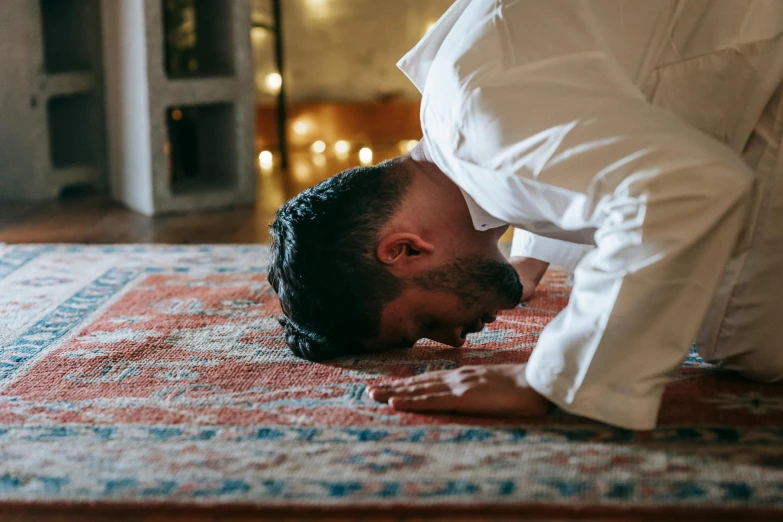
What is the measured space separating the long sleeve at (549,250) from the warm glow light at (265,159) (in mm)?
2211

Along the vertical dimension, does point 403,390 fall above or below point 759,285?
below

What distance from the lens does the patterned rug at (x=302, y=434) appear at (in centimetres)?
105

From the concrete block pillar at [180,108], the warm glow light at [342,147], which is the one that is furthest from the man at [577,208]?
the warm glow light at [342,147]

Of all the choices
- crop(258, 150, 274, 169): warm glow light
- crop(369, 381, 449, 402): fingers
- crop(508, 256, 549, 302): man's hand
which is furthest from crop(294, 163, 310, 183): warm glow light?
crop(369, 381, 449, 402): fingers

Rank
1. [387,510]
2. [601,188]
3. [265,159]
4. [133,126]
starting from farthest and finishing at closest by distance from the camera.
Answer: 1. [265,159]
2. [133,126]
3. [601,188]
4. [387,510]

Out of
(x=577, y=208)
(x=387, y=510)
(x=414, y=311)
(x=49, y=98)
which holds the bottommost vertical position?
(x=387, y=510)

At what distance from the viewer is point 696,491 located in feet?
3.35

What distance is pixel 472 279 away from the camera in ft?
4.77

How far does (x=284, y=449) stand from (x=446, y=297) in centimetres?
38

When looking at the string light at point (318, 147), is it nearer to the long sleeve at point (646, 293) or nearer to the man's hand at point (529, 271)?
the man's hand at point (529, 271)

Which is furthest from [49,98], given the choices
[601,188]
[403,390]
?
[601,188]

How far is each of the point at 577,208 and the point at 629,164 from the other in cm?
8

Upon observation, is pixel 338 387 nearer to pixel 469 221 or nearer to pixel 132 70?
pixel 469 221

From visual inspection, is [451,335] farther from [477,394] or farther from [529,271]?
[529,271]
